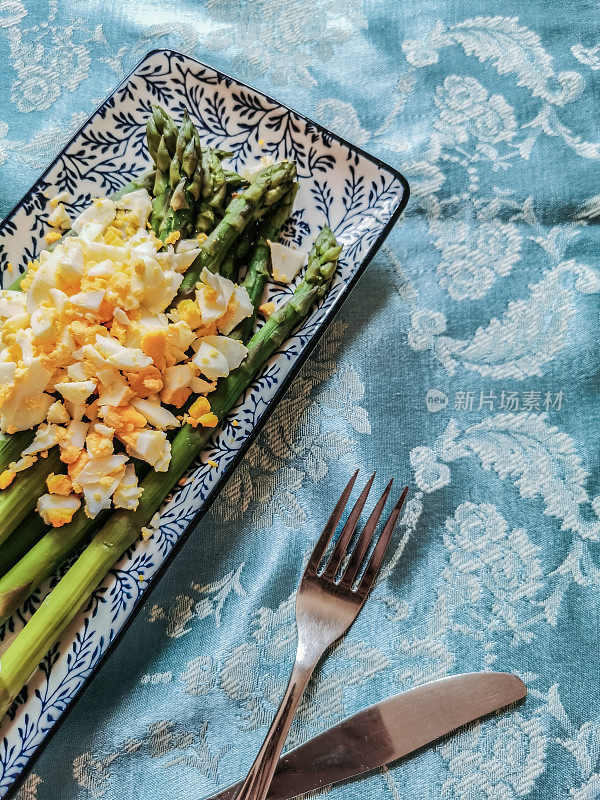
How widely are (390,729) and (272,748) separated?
0.78ft

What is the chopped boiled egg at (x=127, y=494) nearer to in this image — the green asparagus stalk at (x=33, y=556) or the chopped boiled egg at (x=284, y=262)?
the green asparagus stalk at (x=33, y=556)

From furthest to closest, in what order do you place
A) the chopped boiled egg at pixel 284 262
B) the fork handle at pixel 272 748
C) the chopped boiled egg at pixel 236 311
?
the chopped boiled egg at pixel 284 262, the chopped boiled egg at pixel 236 311, the fork handle at pixel 272 748

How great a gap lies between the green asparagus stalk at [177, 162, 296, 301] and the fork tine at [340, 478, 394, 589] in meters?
0.62

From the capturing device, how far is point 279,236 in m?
1.75

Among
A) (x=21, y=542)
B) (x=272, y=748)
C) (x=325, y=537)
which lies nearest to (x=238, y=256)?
(x=325, y=537)

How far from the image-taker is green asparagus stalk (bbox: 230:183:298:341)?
1638 millimetres

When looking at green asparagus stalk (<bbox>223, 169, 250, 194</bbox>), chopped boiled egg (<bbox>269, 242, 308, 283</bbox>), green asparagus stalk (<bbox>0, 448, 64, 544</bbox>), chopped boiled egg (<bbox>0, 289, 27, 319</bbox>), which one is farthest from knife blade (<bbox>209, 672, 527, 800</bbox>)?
green asparagus stalk (<bbox>223, 169, 250, 194</bbox>)

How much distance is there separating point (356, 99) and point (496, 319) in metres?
0.72

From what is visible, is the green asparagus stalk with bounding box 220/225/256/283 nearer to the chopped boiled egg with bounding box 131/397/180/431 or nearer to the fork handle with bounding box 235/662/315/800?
the chopped boiled egg with bounding box 131/397/180/431

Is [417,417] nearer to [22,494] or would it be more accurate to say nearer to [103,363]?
[103,363]

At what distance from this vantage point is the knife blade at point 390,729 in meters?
1.42

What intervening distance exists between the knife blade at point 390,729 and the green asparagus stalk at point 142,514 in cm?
45

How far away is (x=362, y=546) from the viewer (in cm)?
153

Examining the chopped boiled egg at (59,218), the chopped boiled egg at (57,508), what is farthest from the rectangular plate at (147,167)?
the chopped boiled egg at (57,508)
